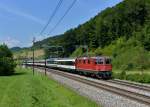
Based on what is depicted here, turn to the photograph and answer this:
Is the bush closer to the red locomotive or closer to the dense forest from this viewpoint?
the dense forest

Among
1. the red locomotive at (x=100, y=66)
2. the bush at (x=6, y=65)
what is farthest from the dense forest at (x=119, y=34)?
Answer: the red locomotive at (x=100, y=66)

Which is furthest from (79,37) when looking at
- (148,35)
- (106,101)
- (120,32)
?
(106,101)

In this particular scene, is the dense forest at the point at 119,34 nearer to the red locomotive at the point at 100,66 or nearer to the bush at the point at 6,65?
the bush at the point at 6,65

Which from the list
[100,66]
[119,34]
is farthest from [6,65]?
[119,34]

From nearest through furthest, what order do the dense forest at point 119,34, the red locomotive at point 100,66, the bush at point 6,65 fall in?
1. the red locomotive at point 100,66
2. the bush at point 6,65
3. the dense forest at point 119,34

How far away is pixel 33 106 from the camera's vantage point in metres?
26.0

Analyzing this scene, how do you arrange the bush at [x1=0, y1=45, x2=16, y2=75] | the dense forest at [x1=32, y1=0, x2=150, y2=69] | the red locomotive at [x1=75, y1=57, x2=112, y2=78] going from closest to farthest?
the red locomotive at [x1=75, y1=57, x2=112, y2=78] < the bush at [x1=0, y1=45, x2=16, y2=75] < the dense forest at [x1=32, y1=0, x2=150, y2=69]

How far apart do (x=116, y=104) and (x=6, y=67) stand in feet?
215

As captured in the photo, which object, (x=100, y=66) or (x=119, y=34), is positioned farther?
(x=119, y=34)

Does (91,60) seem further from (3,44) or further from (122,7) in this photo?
(122,7)

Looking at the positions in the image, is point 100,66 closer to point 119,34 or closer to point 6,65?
point 6,65

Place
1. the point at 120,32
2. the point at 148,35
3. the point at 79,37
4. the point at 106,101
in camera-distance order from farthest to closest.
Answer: the point at 79,37, the point at 120,32, the point at 148,35, the point at 106,101

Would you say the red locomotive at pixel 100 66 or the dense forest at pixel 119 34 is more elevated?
the dense forest at pixel 119 34

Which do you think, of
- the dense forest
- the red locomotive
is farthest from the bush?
the red locomotive
